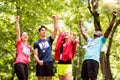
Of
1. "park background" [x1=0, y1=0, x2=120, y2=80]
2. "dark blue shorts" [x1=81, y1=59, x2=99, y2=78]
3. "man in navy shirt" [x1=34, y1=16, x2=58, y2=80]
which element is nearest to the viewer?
"dark blue shorts" [x1=81, y1=59, x2=99, y2=78]

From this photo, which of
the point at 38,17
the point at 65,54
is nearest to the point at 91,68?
the point at 65,54

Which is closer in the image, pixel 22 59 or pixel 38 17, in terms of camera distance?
pixel 22 59

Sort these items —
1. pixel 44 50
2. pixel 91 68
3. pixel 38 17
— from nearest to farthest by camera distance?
pixel 91 68
pixel 44 50
pixel 38 17

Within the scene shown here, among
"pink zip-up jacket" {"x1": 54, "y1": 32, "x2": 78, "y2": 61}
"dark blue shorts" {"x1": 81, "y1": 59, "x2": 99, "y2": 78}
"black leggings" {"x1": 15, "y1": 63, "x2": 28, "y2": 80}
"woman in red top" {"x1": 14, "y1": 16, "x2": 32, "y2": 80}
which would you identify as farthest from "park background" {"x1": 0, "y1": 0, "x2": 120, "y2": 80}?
"black leggings" {"x1": 15, "y1": 63, "x2": 28, "y2": 80}

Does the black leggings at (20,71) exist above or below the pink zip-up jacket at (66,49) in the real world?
below

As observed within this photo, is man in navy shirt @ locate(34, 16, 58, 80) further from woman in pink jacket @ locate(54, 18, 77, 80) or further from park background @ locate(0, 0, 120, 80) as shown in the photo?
park background @ locate(0, 0, 120, 80)

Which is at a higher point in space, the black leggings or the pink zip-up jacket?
the pink zip-up jacket

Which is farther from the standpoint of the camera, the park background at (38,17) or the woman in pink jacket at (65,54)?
the park background at (38,17)

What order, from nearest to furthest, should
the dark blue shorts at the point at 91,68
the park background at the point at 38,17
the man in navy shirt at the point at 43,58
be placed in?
the dark blue shorts at the point at 91,68 < the man in navy shirt at the point at 43,58 < the park background at the point at 38,17

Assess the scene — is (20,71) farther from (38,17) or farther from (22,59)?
(38,17)

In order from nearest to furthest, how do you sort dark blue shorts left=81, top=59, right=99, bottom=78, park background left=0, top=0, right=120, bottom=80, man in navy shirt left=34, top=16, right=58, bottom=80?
dark blue shorts left=81, top=59, right=99, bottom=78 < man in navy shirt left=34, top=16, right=58, bottom=80 < park background left=0, top=0, right=120, bottom=80

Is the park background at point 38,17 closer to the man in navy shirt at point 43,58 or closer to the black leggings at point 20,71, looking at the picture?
the man in navy shirt at point 43,58

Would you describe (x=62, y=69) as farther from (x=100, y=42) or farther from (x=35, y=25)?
(x=35, y=25)

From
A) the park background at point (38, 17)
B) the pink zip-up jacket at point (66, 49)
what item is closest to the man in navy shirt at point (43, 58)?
the pink zip-up jacket at point (66, 49)
